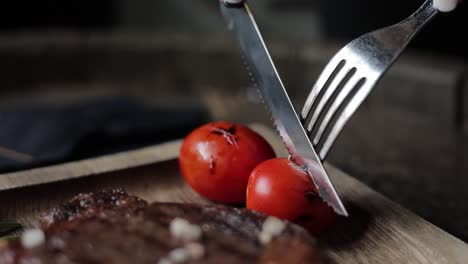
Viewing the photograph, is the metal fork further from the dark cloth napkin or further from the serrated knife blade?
the dark cloth napkin

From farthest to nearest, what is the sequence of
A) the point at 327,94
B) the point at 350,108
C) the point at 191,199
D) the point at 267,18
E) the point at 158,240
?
the point at 267,18 → the point at 191,199 → the point at 327,94 → the point at 350,108 → the point at 158,240

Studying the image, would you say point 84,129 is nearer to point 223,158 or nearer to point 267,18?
point 223,158

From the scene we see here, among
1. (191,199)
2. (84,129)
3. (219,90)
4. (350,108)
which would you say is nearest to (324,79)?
(350,108)

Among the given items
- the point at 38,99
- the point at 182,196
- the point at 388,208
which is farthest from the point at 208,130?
the point at 38,99

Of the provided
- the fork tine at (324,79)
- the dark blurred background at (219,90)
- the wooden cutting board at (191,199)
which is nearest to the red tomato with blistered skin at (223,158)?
the wooden cutting board at (191,199)

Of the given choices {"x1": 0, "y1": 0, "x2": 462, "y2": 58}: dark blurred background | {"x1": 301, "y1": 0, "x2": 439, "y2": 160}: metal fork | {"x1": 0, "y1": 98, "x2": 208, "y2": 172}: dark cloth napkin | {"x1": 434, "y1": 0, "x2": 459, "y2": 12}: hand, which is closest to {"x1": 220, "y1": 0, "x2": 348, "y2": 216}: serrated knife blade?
{"x1": 301, "y1": 0, "x2": 439, "y2": 160}: metal fork
